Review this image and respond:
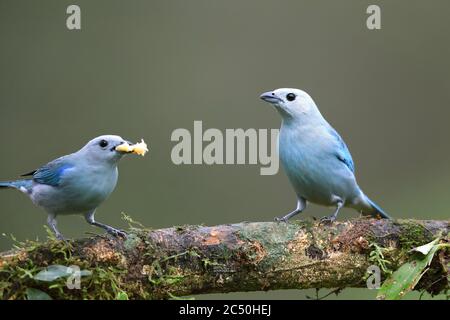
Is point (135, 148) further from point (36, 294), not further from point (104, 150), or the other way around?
point (36, 294)

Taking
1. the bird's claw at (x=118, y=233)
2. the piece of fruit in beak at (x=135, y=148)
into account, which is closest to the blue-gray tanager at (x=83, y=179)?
the piece of fruit in beak at (x=135, y=148)

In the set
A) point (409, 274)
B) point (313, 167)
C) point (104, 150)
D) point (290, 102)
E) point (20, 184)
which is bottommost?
point (409, 274)

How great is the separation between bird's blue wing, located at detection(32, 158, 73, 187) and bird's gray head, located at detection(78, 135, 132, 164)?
0.51ft

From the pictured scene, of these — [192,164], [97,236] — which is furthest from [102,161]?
[192,164]

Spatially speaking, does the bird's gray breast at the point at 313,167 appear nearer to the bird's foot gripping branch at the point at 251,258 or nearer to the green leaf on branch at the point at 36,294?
the bird's foot gripping branch at the point at 251,258

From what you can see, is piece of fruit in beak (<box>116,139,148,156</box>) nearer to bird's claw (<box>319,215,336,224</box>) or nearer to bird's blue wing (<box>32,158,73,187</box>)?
bird's blue wing (<box>32,158,73,187</box>)

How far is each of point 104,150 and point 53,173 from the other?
1.19 ft

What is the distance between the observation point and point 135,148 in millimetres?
4828

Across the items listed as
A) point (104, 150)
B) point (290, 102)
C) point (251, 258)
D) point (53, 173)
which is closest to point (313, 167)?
point (290, 102)

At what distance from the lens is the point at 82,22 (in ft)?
39.9

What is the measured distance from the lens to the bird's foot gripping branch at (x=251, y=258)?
4383 mm

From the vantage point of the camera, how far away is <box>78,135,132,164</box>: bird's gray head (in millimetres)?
4973
